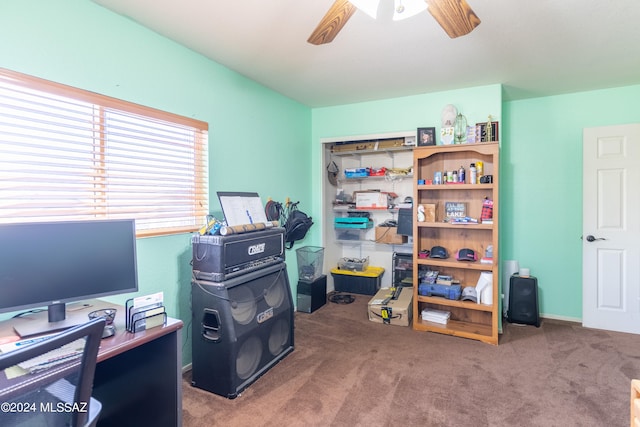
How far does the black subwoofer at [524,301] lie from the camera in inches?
128

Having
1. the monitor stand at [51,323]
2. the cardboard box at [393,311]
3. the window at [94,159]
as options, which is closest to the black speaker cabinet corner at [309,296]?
the cardboard box at [393,311]

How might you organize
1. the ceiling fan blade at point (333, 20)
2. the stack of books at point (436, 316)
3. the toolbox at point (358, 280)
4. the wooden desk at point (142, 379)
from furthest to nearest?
1. the toolbox at point (358, 280)
2. the stack of books at point (436, 316)
3. the wooden desk at point (142, 379)
4. the ceiling fan blade at point (333, 20)

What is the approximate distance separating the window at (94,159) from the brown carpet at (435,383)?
1310 millimetres

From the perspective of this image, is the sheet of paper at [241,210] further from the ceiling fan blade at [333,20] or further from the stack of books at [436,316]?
the stack of books at [436,316]

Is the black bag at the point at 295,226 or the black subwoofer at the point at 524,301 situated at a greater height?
the black bag at the point at 295,226

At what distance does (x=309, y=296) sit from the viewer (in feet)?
12.0

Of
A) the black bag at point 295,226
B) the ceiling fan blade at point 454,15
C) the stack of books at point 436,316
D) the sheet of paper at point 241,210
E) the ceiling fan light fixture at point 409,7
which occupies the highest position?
the ceiling fan light fixture at point 409,7

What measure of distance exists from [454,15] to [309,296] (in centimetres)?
296

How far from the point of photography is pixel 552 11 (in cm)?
189

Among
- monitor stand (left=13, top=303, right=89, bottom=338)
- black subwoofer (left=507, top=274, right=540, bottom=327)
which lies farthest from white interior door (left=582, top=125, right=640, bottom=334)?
monitor stand (left=13, top=303, right=89, bottom=338)

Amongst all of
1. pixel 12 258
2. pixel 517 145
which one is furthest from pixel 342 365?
pixel 517 145

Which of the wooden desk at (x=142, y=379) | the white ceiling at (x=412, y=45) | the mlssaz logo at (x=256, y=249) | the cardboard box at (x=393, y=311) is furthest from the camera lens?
the cardboard box at (x=393, y=311)

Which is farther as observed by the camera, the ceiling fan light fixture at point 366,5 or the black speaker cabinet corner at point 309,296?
the black speaker cabinet corner at point 309,296

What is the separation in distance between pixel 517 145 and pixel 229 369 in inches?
143
